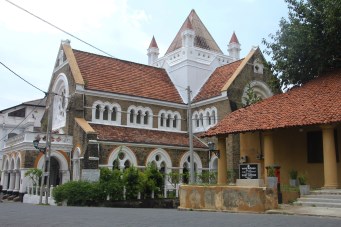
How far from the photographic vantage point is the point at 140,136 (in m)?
29.2

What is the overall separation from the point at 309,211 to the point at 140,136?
17.7 metres

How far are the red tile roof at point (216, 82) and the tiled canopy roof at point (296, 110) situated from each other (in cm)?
1116

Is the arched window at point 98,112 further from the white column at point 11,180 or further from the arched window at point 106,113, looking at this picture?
the white column at point 11,180

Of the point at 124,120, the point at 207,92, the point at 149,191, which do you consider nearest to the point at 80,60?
the point at 124,120

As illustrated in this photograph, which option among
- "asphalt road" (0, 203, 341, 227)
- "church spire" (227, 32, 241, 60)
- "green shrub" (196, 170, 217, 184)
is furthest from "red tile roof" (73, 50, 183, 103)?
"asphalt road" (0, 203, 341, 227)

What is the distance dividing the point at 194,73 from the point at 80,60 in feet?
32.2

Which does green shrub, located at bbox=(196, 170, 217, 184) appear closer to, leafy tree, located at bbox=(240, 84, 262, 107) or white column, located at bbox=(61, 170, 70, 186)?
leafy tree, located at bbox=(240, 84, 262, 107)

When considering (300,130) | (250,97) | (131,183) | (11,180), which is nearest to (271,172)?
(300,130)

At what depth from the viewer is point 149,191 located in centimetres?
2283

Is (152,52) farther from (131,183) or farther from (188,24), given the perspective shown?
(131,183)

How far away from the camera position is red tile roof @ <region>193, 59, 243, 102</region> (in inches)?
1268

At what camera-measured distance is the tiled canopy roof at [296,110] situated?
16.3 m

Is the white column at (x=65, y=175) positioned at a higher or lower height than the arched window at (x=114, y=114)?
lower

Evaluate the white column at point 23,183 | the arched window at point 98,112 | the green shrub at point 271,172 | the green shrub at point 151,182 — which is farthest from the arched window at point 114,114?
the green shrub at point 271,172
